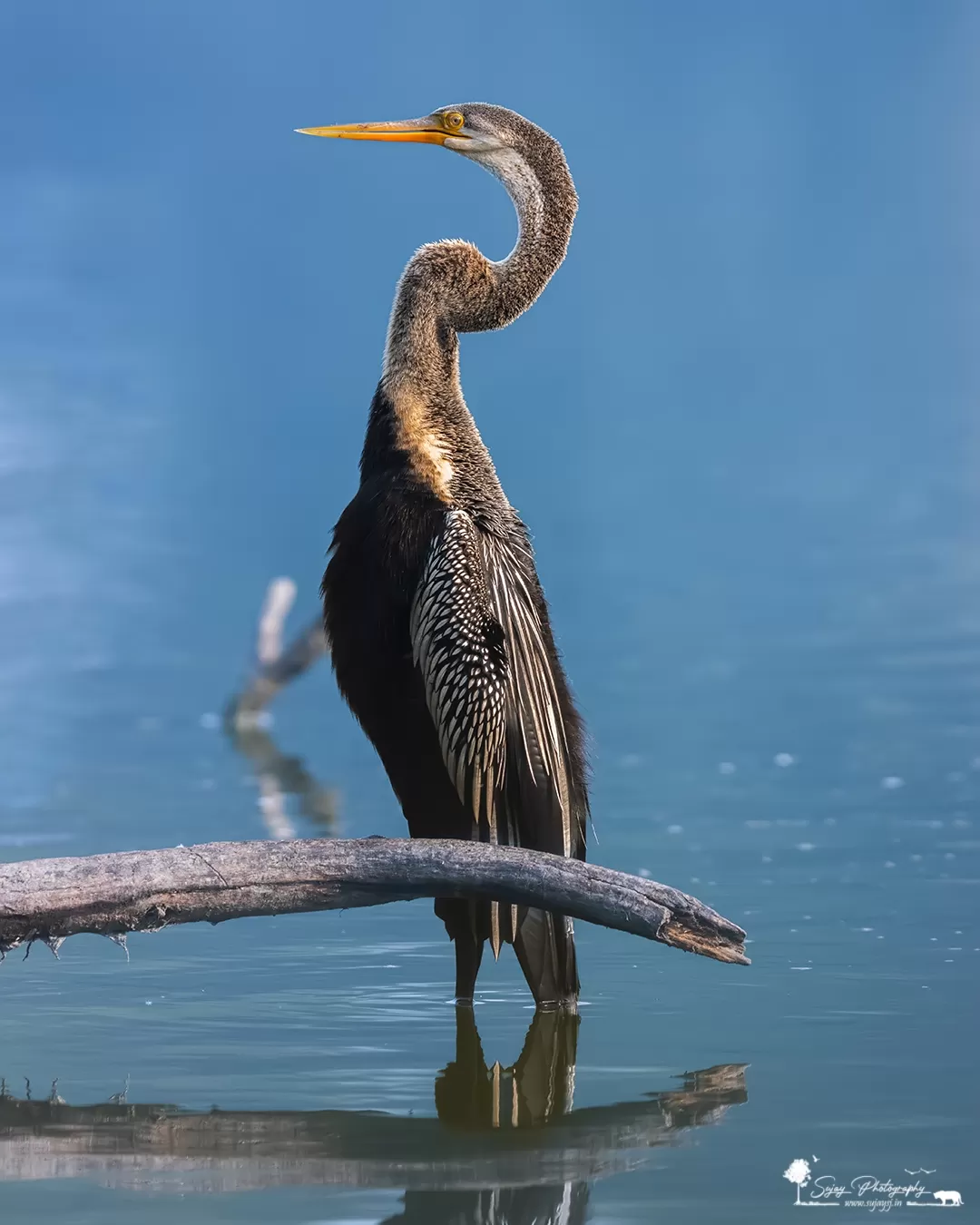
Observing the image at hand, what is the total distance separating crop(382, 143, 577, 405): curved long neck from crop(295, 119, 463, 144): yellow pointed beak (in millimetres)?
207

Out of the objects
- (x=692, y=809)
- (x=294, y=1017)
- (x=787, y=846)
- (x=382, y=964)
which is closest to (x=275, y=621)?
(x=692, y=809)

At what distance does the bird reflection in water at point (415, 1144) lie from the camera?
3990 mm

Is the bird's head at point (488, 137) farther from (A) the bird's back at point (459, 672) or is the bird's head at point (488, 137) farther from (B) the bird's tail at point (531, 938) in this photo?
(B) the bird's tail at point (531, 938)

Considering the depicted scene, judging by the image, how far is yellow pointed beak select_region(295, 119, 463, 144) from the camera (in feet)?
20.0

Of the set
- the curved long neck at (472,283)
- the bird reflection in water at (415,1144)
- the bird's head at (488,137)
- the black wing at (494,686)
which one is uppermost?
the bird's head at (488,137)

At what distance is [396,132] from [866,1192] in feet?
13.5

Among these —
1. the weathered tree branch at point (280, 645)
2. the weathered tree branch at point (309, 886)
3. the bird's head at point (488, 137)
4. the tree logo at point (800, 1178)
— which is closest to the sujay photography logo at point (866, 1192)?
the tree logo at point (800, 1178)

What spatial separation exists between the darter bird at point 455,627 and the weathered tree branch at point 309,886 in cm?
65

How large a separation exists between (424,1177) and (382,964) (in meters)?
2.48

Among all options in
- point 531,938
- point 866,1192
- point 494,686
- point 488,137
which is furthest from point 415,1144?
point 488,137

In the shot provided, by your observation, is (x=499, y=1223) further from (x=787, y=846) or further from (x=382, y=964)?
(x=787, y=846)

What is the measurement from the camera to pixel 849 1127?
444 centimetres

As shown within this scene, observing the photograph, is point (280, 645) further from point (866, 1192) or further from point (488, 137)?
point (866, 1192)

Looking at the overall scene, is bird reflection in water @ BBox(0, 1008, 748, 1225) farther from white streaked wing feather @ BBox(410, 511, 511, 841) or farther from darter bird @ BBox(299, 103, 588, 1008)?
white streaked wing feather @ BBox(410, 511, 511, 841)
